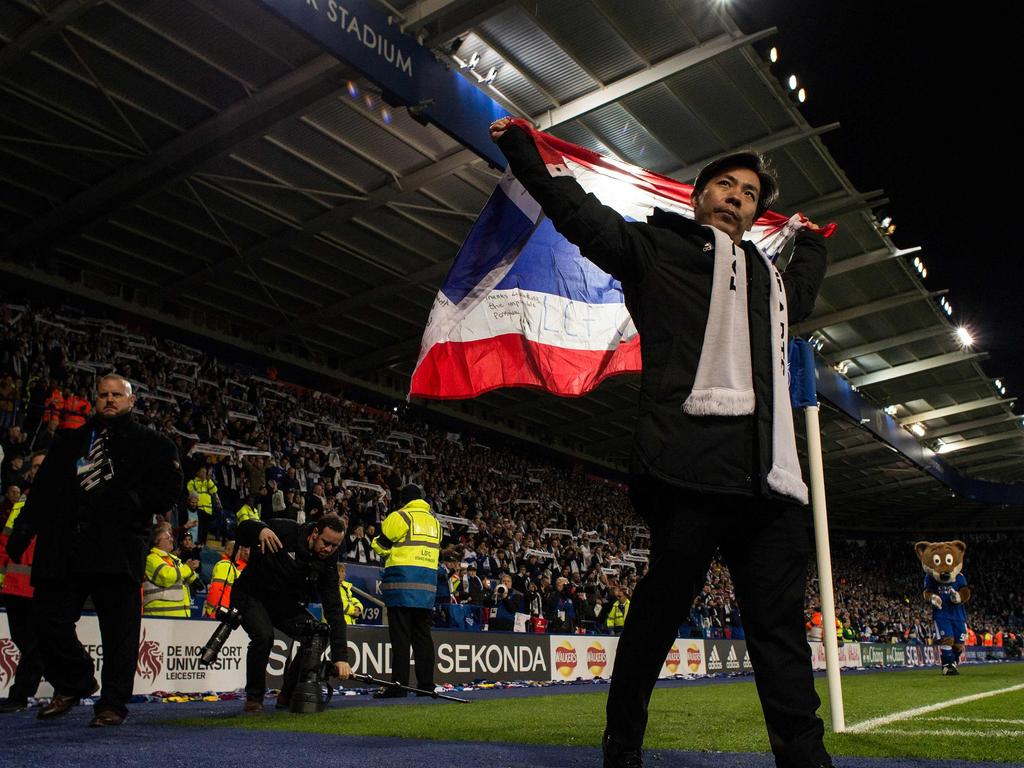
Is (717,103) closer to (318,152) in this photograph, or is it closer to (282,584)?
(318,152)

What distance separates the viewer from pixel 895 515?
51.2 meters

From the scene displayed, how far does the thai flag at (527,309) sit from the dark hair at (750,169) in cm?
255

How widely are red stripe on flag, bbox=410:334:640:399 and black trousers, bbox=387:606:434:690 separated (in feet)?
13.2

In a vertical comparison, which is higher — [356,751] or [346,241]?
[346,241]

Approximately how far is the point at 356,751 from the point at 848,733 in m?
2.69

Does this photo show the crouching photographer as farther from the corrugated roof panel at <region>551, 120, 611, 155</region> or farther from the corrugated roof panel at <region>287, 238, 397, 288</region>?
the corrugated roof panel at <region>287, 238, 397, 288</region>

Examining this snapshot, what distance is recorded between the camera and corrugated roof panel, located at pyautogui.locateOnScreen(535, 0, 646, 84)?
45.3ft

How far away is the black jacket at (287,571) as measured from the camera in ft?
22.5

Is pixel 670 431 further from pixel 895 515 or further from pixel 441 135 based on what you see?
pixel 895 515

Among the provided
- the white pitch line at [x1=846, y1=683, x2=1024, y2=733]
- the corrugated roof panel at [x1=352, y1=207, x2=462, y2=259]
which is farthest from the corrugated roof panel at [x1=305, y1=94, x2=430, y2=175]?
the white pitch line at [x1=846, y1=683, x2=1024, y2=733]

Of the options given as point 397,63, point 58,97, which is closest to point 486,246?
point 397,63

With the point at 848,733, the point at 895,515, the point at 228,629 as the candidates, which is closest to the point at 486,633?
the point at 228,629

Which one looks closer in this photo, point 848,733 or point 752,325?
point 752,325

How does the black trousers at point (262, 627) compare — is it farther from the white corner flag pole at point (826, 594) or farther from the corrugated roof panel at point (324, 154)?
the corrugated roof panel at point (324, 154)
